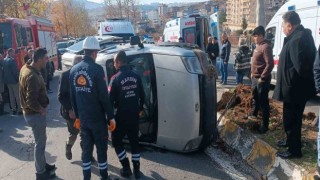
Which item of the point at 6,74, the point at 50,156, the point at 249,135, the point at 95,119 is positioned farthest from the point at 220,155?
the point at 6,74

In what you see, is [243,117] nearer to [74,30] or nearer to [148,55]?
[148,55]

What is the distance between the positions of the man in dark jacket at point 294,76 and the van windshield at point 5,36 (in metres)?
10.4

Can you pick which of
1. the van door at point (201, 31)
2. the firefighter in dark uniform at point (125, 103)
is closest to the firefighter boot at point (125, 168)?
the firefighter in dark uniform at point (125, 103)

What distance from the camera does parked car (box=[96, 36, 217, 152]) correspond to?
501 cm

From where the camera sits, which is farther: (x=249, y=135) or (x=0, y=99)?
(x=0, y=99)

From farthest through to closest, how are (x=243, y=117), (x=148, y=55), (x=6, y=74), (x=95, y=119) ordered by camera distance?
(x=6, y=74), (x=243, y=117), (x=148, y=55), (x=95, y=119)

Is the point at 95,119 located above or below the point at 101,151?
above

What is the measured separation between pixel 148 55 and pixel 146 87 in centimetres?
52

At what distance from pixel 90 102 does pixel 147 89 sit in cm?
→ 134

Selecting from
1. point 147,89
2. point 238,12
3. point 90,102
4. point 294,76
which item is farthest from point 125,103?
point 238,12

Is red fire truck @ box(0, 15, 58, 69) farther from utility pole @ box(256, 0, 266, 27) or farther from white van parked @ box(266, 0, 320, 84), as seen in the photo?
utility pole @ box(256, 0, 266, 27)

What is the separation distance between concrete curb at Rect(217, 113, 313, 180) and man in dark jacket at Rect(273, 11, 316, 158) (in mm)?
184

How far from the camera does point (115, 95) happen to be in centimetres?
463

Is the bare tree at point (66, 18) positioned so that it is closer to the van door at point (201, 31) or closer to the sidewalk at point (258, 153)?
the van door at point (201, 31)
